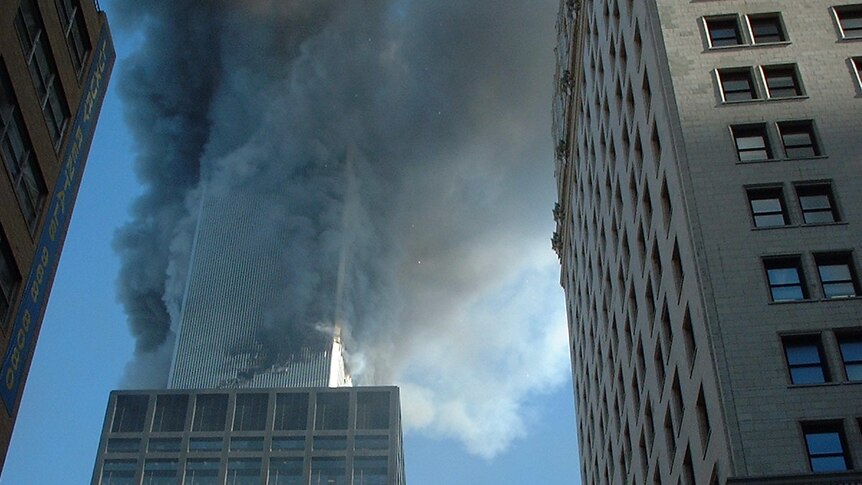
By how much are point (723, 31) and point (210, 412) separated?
129 metres

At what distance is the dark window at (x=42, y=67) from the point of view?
33.9 m

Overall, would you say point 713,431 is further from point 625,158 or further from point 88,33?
point 88,33

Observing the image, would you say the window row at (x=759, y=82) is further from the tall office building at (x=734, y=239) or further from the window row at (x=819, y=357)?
the window row at (x=819, y=357)

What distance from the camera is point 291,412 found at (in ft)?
536

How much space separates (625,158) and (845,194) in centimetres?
1404

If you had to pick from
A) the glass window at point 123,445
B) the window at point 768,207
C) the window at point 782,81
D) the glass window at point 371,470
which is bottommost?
the window at point 768,207

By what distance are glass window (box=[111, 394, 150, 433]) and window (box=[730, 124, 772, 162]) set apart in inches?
5264

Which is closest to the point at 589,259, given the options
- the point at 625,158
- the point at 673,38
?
the point at 625,158

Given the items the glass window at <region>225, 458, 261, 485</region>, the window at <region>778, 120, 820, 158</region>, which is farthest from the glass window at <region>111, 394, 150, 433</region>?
the window at <region>778, 120, 820, 158</region>

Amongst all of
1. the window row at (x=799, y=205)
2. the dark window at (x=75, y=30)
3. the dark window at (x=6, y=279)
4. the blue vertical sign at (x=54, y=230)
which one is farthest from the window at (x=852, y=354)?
the dark window at (x=75, y=30)

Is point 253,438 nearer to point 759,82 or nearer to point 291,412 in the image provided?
point 291,412

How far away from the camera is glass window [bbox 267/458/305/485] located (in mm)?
153750

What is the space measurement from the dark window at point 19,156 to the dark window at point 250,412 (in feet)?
423

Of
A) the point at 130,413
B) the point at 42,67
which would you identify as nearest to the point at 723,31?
the point at 42,67
